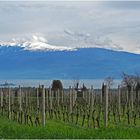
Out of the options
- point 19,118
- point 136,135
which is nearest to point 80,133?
point 136,135

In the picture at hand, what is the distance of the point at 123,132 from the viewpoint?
13.4 metres

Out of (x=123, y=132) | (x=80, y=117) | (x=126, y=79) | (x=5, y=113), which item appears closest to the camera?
(x=123, y=132)

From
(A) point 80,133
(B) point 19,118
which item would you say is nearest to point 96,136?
(A) point 80,133

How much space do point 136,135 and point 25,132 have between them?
317 centimetres

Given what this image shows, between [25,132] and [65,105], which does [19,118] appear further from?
[25,132]

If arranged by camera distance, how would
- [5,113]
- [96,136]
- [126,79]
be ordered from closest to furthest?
[96,136], [5,113], [126,79]

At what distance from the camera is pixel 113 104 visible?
1324 inches

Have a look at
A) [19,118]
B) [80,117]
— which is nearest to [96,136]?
[19,118]

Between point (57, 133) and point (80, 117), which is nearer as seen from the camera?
point (57, 133)

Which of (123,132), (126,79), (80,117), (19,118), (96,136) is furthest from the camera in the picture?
(126,79)

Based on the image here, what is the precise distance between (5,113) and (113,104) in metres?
7.54

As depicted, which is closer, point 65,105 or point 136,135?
point 136,135

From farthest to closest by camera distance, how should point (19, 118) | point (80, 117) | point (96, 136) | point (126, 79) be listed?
point (126, 79) < point (80, 117) < point (19, 118) < point (96, 136)

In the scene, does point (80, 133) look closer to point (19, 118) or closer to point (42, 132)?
point (42, 132)
